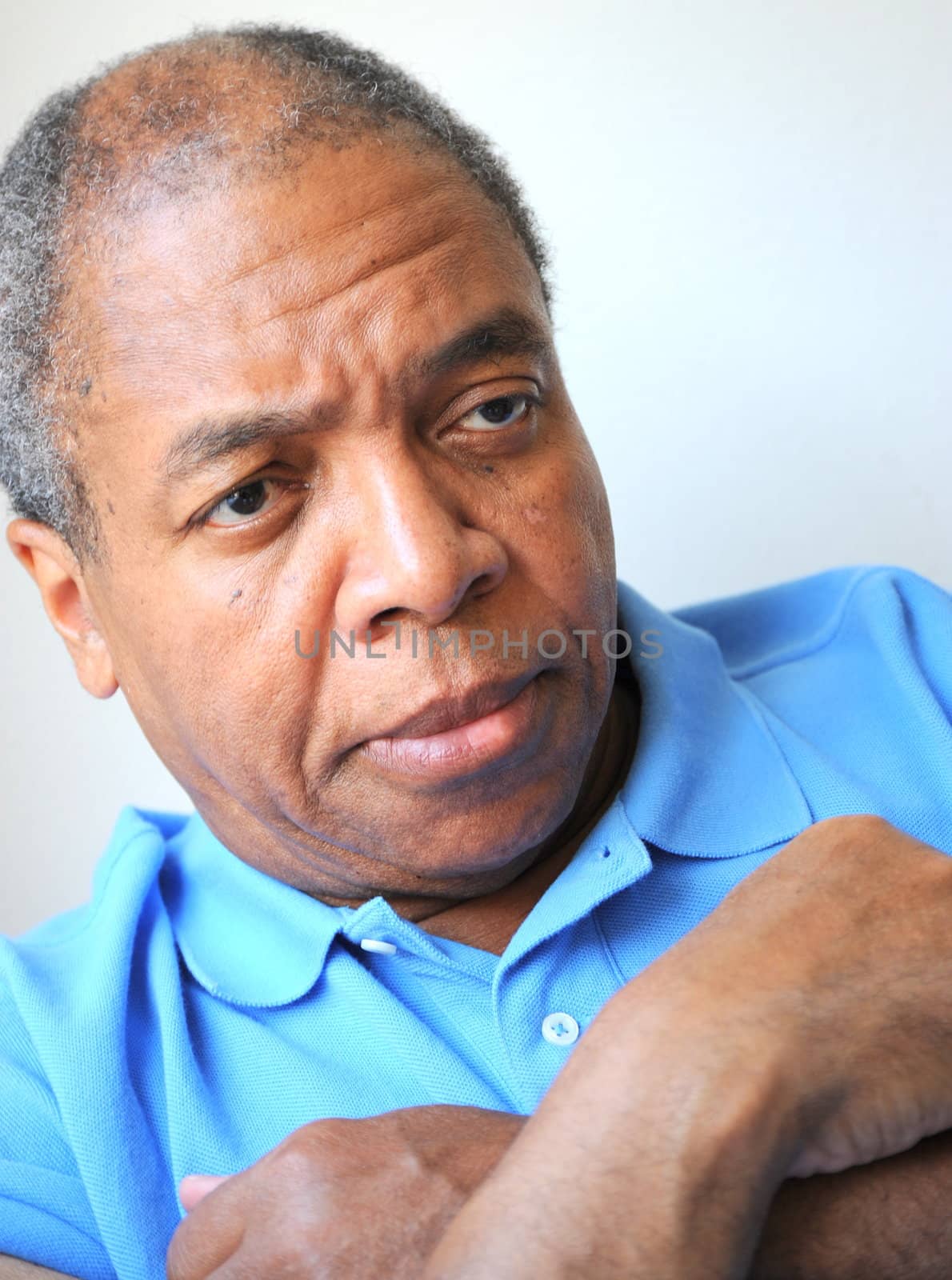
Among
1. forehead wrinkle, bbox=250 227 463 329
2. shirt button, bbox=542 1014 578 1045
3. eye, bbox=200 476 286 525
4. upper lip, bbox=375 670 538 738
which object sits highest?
forehead wrinkle, bbox=250 227 463 329

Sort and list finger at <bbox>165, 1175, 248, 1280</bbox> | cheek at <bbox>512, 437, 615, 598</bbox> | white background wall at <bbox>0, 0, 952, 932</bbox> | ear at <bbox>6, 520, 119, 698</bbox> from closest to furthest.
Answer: finger at <bbox>165, 1175, 248, 1280</bbox>, cheek at <bbox>512, 437, 615, 598</bbox>, ear at <bbox>6, 520, 119, 698</bbox>, white background wall at <bbox>0, 0, 952, 932</bbox>

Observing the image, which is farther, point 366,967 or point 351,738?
point 366,967

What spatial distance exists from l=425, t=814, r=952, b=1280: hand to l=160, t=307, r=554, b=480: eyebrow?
0.55m

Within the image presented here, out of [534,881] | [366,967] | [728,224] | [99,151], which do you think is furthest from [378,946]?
[728,224]

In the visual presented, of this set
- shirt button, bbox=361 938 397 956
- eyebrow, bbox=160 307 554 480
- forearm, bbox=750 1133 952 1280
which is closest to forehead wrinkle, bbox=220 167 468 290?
eyebrow, bbox=160 307 554 480

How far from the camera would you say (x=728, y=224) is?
196cm

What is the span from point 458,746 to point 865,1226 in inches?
20.1

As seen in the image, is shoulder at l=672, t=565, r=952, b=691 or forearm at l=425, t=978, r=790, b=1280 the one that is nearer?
forearm at l=425, t=978, r=790, b=1280

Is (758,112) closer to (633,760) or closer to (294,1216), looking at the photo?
(633,760)

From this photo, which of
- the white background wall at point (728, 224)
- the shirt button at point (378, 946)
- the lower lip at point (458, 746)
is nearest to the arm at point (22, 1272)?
the shirt button at point (378, 946)

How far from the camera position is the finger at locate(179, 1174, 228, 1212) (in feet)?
3.63

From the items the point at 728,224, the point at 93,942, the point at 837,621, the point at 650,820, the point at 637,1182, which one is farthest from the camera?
the point at 728,224

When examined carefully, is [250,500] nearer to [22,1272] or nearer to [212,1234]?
[212,1234]

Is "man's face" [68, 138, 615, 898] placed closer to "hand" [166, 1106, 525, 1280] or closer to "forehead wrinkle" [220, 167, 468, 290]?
"forehead wrinkle" [220, 167, 468, 290]
